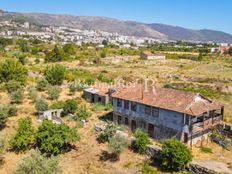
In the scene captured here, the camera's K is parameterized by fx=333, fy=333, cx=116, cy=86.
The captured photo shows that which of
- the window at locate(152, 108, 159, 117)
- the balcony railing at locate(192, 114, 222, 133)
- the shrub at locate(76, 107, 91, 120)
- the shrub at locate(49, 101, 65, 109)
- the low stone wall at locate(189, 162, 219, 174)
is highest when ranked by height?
the window at locate(152, 108, 159, 117)

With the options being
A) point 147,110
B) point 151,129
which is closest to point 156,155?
point 151,129

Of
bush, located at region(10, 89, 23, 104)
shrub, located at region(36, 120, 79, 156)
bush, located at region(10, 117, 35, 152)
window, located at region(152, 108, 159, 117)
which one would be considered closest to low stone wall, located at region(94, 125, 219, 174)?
window, located at region(152, 108, 159, 117)

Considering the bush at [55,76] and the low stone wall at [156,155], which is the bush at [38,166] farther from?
the bush at [55,76]

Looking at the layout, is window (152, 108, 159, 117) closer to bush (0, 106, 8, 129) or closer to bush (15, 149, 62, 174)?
bush (15, 149, 62, 174)

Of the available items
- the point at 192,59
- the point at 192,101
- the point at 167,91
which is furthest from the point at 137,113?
the point at 192,59

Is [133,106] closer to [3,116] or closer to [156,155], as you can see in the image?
[156,155]

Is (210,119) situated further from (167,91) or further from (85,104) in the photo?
(85,104)
